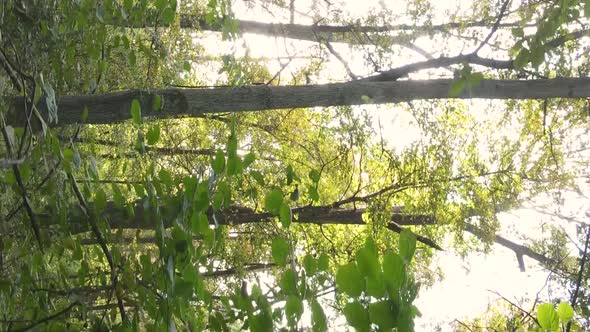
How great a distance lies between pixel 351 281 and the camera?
2.25 feet

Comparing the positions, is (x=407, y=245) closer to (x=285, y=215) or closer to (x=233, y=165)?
(x=285, y=215)

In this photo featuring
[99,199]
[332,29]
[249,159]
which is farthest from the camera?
[332,29]

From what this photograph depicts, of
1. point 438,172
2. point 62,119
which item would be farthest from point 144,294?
point 438,172

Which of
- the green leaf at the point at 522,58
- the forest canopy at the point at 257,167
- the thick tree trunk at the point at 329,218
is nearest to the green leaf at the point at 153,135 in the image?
the forest canopy at the point at 257,167

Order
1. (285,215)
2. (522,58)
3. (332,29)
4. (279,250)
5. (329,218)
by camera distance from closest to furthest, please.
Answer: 1. (279,250)
2. (285,215)
3. (522,58)
4. (329,218)
5. (332,29)

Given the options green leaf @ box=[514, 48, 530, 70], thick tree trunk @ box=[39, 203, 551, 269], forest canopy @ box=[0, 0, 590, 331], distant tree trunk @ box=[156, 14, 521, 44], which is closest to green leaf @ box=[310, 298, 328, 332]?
forest canopy @ box=[0, 0, 590, 331]

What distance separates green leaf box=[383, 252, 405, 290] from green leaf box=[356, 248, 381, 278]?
14mm

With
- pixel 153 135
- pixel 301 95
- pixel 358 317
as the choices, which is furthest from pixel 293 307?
pixel 301 95

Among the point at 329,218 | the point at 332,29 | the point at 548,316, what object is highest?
the point at 332,29

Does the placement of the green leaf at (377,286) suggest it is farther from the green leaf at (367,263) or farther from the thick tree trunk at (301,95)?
the thick tree trunk at (301,95)

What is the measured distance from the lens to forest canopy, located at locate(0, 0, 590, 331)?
107 centimetres

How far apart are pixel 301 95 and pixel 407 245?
7.47 feet

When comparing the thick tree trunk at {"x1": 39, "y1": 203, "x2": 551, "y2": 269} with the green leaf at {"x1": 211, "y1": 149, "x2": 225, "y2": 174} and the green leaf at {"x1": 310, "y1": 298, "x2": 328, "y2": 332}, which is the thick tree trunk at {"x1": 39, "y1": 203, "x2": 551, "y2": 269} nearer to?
the green leaf at {"x1": 211, "y1": 149, "x2": 225, "y2": 174}

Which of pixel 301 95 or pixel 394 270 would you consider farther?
pixel 301 95
